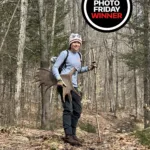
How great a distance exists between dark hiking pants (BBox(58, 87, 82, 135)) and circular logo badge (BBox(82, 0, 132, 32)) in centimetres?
298

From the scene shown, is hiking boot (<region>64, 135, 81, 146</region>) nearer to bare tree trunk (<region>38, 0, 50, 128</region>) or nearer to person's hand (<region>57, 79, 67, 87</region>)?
person's hand (<region>57, 79, 67, 87</region>)

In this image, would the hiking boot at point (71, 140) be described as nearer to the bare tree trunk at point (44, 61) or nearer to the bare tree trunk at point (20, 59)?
the bare tree trunk at point (20, 59)

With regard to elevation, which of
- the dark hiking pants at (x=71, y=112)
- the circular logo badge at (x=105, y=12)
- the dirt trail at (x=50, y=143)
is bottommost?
the dirt trail at (x=50, y=143)

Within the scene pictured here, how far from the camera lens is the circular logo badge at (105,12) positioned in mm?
8766

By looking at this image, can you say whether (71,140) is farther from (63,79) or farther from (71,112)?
(63,79)

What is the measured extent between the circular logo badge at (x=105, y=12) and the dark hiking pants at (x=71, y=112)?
298 cm

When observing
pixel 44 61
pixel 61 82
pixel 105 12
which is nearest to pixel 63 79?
pixel 61 82

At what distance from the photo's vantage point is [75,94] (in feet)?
21.3

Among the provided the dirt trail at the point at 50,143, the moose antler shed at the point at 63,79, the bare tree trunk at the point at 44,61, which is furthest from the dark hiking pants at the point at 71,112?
the bare tree trunk at the point at 44,61

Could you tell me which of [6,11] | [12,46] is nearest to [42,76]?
[6,11]

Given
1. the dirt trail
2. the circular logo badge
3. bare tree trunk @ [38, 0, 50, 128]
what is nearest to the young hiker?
the dirt trail

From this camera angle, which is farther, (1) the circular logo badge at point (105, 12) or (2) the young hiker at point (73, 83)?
(1) the circular logo badge at point (105, 12)

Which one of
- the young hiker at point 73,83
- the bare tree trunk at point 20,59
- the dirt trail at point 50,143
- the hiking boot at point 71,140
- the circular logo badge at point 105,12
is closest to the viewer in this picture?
the dirt trail at point 50,143

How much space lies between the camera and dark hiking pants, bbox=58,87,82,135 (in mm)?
6375
